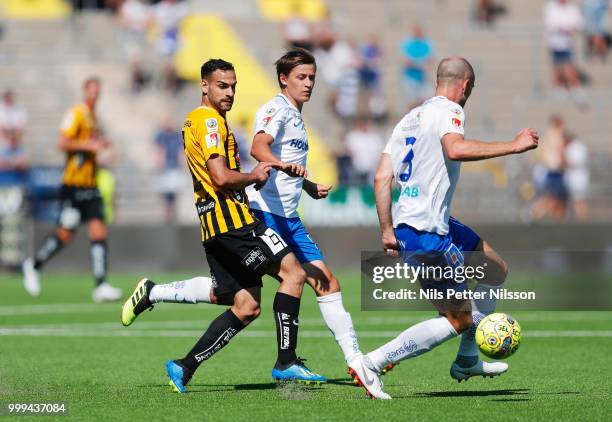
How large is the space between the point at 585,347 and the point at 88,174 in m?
7.68

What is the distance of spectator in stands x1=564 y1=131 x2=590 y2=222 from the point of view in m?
25.7

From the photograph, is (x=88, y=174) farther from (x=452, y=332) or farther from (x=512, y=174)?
(x=512, y=174)

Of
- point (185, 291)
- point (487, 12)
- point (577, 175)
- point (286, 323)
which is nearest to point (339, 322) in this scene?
point (286, 323)

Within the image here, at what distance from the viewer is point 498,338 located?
8570mm

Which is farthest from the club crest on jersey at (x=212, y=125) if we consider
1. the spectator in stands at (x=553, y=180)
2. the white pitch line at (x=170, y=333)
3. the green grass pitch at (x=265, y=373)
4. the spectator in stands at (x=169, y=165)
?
the spectator in stands at (x=553, y=180)

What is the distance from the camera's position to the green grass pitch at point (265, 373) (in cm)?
812

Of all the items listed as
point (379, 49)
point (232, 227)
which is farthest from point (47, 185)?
point (232, 227)

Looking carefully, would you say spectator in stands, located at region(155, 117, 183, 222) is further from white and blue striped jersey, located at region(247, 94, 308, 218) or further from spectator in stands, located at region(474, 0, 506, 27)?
white and blue striped jersey, located at region(247, 94, 308, 218)

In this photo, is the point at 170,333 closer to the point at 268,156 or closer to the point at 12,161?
the point at 268,156

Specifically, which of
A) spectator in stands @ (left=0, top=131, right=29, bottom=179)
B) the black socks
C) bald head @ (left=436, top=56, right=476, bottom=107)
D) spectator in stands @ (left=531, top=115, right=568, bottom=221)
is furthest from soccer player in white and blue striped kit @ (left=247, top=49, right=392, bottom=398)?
spectator in stands @ (left=531, top=115, right=568, bottom=221)

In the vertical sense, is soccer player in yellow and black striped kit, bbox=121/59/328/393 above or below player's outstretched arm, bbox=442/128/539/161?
below

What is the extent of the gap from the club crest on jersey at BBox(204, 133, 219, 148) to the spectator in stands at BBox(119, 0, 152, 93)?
2070cm

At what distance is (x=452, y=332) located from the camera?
335 inches

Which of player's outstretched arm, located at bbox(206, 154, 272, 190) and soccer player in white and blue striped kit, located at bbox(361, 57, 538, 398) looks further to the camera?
player's outstretched arm, located at bbox(206, 154, 272, 190)
